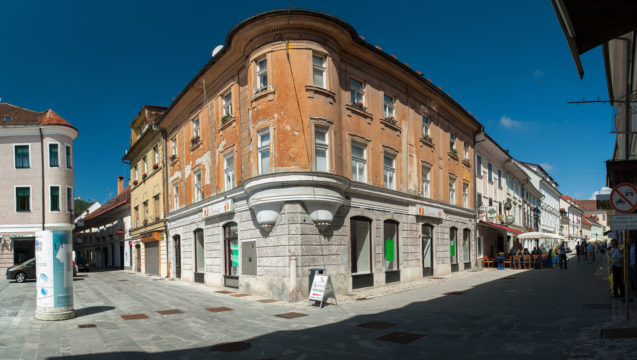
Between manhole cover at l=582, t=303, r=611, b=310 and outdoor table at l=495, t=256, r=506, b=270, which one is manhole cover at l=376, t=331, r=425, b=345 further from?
outdoor table at l=495, t=256, r=506, b=270

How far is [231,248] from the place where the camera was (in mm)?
18984

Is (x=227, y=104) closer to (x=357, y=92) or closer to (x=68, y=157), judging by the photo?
(x=357, y=92)

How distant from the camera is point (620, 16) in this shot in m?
5.62

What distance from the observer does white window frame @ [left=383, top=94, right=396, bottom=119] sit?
20.0 metres

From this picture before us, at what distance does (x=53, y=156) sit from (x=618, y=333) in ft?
120

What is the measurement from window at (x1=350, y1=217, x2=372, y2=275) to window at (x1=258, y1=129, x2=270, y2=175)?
4.02 m

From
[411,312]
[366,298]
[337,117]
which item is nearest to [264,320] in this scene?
[411,312]

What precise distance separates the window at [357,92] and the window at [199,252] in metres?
10.7

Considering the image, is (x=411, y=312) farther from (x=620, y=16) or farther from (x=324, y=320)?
(x=620, y=16)

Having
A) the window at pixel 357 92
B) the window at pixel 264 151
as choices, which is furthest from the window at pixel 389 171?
the window at pixel 264 151

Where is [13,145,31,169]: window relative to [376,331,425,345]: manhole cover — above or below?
above

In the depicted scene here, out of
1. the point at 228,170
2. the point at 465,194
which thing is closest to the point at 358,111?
the point at 228,170

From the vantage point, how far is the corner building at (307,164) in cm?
1516

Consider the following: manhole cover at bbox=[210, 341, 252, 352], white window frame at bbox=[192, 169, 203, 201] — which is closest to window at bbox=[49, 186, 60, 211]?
white window frame at bbox=[192, 169, 203, 201]
